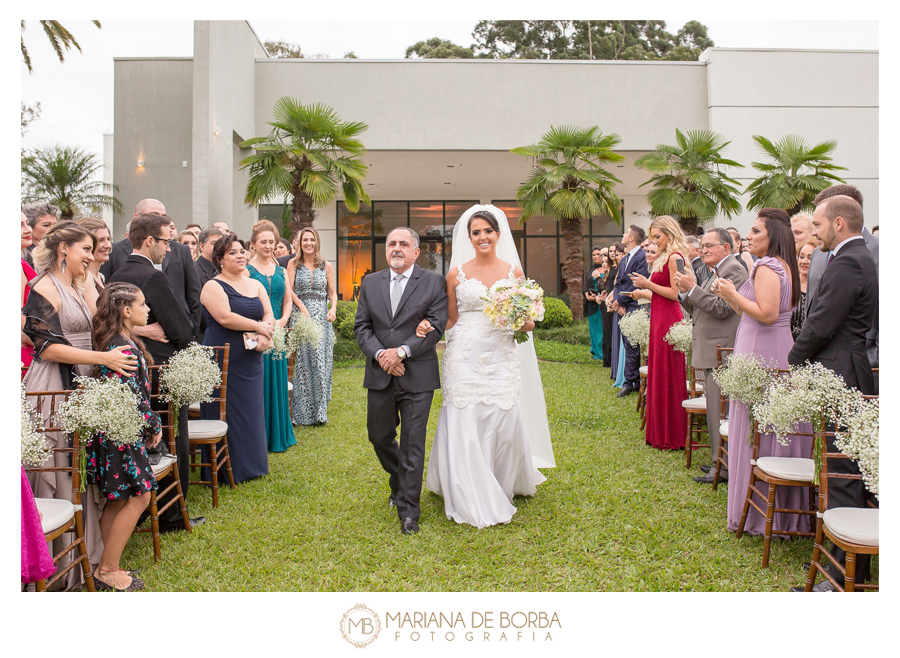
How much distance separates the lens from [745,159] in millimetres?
19906

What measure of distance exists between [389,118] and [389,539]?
17096mm

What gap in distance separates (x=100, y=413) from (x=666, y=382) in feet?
18.6

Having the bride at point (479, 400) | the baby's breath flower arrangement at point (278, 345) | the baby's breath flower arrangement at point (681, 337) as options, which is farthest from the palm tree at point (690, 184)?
the bride at point (479, 400)

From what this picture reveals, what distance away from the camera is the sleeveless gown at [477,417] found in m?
→ 4.98

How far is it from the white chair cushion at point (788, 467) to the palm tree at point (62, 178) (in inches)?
831

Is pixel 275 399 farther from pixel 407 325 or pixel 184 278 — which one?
pixel 407 325

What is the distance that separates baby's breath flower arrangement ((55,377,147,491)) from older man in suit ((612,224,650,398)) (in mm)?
6365

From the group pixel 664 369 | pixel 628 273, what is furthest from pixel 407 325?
pixel 628 273

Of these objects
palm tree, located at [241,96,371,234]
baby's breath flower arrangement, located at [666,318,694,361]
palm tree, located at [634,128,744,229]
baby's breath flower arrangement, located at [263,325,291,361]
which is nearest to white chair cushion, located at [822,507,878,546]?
baby's breath flower arrangement, located at [666,318,694,361]

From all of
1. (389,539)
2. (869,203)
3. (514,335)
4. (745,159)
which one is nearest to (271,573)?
(389,539)

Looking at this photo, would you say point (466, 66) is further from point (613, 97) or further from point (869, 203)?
point (869, 203)

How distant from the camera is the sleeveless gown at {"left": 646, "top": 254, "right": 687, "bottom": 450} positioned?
23.2 ft

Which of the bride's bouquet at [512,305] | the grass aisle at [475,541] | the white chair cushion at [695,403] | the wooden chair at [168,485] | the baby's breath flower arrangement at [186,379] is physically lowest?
the grass aisle at [475,541]
